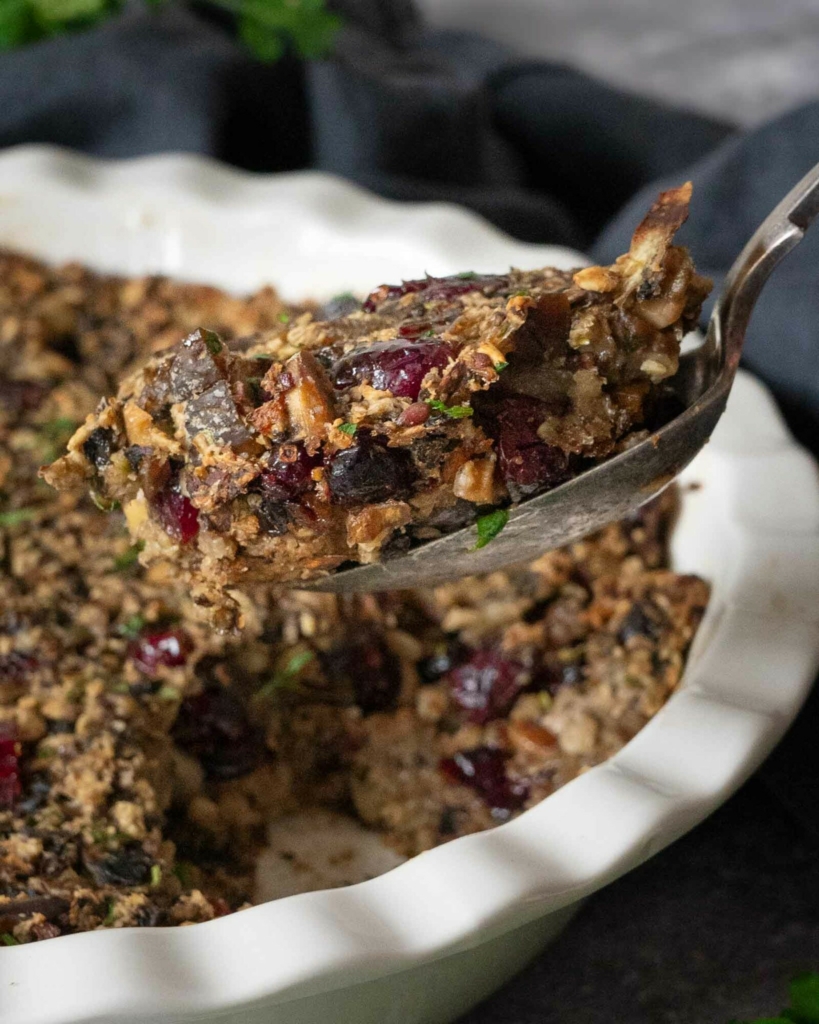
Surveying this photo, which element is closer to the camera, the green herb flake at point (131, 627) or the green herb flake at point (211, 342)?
the green herb flake at point (211, 342)

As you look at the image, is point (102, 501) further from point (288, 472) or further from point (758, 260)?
point (758, 260)

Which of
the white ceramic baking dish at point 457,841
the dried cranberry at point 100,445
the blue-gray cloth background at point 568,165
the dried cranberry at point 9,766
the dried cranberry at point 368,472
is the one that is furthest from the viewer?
the blue-gray cloth background at point 568,165

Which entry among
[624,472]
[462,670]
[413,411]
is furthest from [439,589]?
[413,411]

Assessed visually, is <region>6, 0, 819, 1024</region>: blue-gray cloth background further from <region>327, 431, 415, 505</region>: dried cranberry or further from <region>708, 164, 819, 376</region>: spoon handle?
<region>327, 431, 415, 505</region>: dried cranberry

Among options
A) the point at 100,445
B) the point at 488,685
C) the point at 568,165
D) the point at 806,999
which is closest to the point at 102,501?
the point at 100,445

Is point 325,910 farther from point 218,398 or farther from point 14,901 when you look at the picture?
point 218,398

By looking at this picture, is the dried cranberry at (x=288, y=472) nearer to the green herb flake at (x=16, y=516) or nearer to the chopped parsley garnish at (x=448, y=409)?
the chopped parsley garnish at (x=448, y=409)

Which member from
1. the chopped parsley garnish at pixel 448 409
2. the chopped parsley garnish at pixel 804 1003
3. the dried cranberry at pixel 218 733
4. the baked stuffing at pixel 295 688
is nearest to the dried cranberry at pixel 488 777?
the baked stuffing at pixel 295 688
